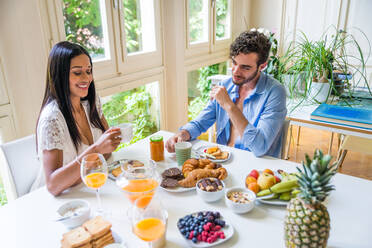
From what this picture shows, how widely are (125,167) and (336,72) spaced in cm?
216

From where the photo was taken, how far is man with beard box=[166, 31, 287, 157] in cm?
151

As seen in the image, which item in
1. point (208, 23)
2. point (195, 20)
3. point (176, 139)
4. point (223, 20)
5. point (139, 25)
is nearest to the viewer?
point (176, 139)

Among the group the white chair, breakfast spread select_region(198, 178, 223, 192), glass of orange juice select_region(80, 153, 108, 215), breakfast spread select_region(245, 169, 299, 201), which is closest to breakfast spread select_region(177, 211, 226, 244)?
breakfast spread select_region(198, 178, 223, 192)

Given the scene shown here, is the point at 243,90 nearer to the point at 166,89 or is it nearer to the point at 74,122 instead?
the point at 74,122

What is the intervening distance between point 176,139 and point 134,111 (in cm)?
133

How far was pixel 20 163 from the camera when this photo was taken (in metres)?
1.42

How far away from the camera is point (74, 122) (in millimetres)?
1405

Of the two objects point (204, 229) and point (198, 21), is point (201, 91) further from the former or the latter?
point (204, 229)

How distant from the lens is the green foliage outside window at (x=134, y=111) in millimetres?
2533

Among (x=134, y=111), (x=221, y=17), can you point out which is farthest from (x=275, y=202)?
(x=221, y=17)

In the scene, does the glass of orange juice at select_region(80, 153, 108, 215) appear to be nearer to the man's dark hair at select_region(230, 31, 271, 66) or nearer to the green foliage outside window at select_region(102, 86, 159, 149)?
the man's dark hair at select_region(230, 31, 271, 66)

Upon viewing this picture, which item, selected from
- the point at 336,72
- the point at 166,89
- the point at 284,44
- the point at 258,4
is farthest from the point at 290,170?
the point at 258,4

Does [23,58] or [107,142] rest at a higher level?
[23,58]

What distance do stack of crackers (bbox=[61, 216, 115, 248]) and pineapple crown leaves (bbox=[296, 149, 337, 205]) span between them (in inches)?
23.8
